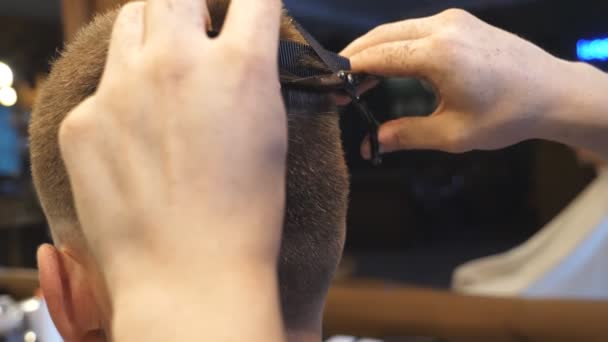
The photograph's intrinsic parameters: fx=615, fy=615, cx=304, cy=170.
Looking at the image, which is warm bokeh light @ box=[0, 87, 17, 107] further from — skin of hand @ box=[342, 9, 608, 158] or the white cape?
skin of hand @ box=[342, 9, 608, 158]

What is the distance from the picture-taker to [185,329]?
1.41 feet

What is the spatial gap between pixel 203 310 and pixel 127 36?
0.71ft

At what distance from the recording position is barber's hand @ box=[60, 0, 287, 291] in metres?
0.44

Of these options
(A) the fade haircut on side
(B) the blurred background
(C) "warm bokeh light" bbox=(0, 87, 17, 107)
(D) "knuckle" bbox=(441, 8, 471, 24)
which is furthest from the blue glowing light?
(C) "warm bokeh light" bbox=(0, 87, 17, 107)

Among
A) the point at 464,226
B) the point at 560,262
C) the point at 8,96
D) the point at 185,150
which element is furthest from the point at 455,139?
the point at 8,96

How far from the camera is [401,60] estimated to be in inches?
27.8

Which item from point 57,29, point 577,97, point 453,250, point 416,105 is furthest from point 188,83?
point 57,29

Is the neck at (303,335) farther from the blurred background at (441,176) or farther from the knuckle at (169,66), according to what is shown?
the blurred background at (441,176)

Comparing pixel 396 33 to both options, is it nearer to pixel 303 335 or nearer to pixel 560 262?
pixel 303 335

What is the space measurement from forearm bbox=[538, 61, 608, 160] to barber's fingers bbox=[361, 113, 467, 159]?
0.12 m

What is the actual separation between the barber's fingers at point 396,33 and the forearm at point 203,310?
16.4 inches

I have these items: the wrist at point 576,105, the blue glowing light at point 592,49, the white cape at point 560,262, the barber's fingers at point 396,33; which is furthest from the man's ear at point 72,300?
the blue glowing light at point 592,49

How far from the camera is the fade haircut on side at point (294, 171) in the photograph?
664 millimetres

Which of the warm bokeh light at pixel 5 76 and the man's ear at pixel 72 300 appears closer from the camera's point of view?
the man's ear at pixel 72 300
